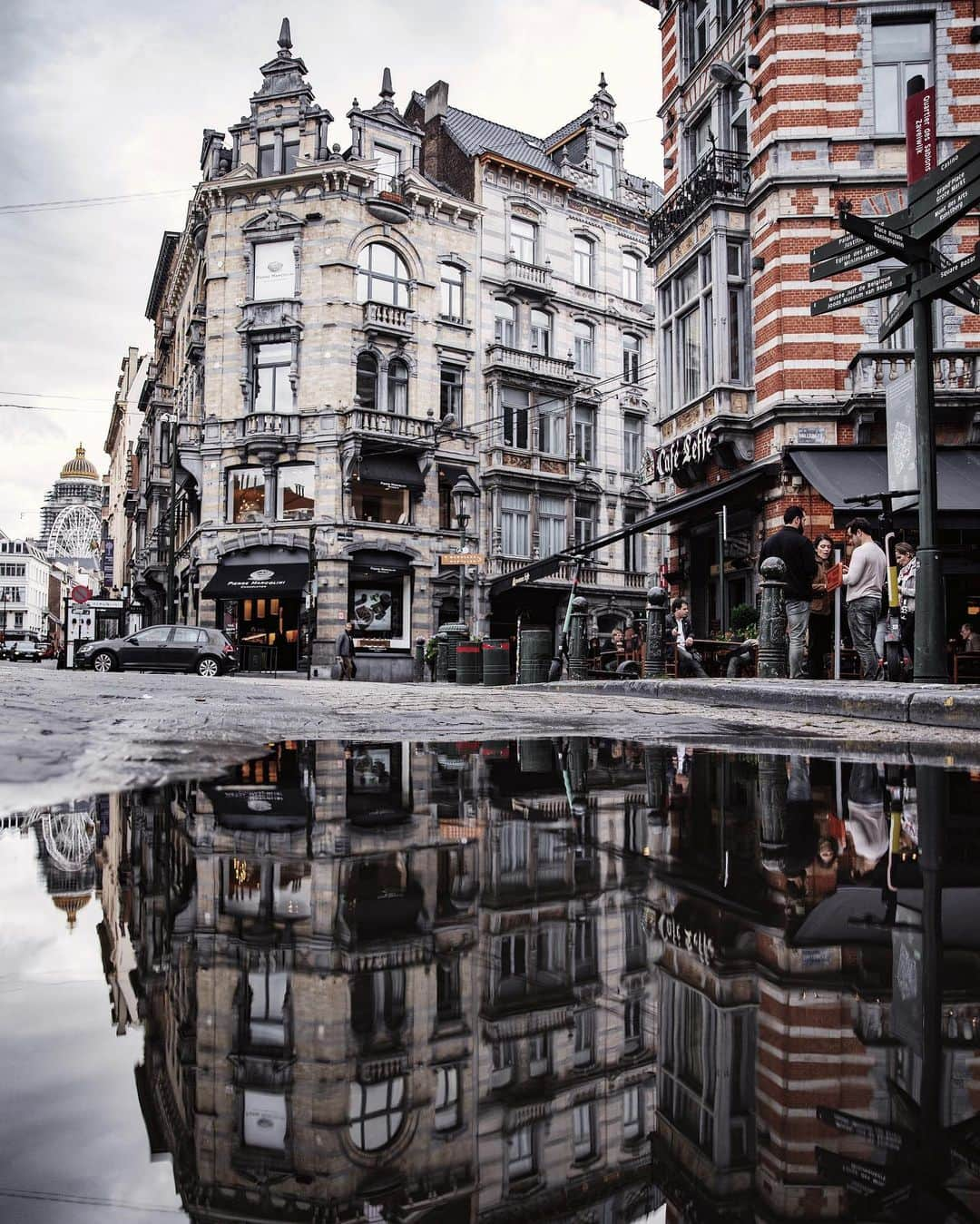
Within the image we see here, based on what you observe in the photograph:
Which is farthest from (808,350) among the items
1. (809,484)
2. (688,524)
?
(688,524)

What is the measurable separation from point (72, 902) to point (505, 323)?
34.3 metres

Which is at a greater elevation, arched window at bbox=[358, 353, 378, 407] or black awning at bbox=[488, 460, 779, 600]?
arched window at bbox=[358, 353, 378, 407]

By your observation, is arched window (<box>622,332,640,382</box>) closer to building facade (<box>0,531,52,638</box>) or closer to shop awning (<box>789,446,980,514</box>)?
shop awning (<box>789,446,980,514</box>)

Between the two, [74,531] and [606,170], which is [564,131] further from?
[74,531]

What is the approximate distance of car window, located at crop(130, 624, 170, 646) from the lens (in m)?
25.3

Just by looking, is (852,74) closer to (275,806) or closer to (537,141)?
(275,806)

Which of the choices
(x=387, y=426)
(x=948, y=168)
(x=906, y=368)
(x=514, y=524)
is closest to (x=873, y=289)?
(x=948, y=168)

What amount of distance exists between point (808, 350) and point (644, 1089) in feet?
58.7

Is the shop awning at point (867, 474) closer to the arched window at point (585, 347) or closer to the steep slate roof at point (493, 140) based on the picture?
the arched window at point (585, 347)

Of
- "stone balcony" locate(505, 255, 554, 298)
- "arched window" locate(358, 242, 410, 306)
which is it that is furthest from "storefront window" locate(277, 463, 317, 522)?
"stone balcony" locate(505, 255, 554, 298)

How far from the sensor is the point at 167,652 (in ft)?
82.9

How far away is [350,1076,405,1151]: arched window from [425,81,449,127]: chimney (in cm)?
3961

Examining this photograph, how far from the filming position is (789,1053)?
1.17 meters

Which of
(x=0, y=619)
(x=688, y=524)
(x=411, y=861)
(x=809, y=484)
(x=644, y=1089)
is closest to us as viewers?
(x=644, y=1089)
